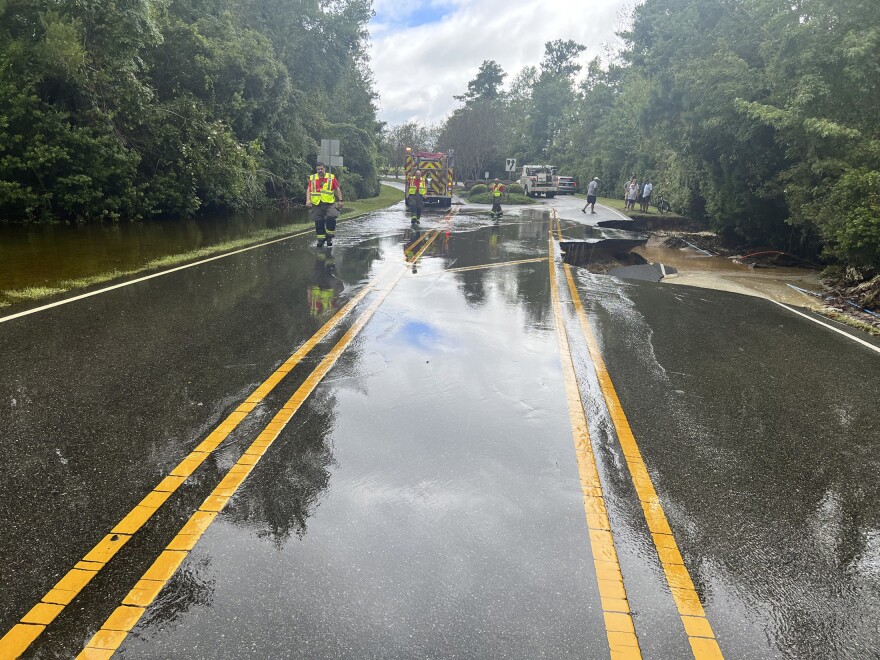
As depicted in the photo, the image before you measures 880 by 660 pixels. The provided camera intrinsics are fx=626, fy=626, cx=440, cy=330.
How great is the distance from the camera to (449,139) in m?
78.9

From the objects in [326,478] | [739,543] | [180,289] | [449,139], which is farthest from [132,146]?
[449,139]

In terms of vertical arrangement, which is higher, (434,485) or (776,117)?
(776,117)

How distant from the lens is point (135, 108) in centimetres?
1831

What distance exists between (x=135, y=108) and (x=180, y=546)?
61.0ft

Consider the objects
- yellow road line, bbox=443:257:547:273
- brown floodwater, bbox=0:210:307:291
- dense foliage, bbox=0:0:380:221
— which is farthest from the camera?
dense foliage, bbox=0:0:380:221

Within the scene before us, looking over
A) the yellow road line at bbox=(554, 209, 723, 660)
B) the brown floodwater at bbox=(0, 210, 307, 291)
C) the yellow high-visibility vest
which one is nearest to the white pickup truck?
the brown floodwater at bbox=(0, 210, 307, 291)

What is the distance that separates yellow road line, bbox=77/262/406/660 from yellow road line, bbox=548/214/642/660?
199 cm

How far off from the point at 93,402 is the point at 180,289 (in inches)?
205

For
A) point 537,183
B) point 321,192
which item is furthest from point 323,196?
point 537,183

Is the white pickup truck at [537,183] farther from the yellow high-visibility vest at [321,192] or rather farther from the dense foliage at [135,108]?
the yellow high-visibility vest at [321,192]

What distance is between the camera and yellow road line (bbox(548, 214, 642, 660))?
261 cm

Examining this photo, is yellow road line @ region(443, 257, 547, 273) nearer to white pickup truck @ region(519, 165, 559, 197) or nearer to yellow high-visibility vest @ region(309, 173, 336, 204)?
yellow high-visibility vest @ region(309, 173, 336, 204)

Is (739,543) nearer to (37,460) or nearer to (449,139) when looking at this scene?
(37,460)

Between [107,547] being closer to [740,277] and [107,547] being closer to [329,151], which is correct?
[740,277]
